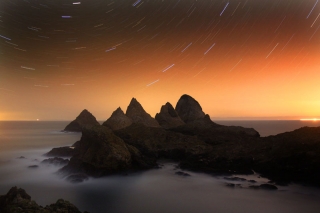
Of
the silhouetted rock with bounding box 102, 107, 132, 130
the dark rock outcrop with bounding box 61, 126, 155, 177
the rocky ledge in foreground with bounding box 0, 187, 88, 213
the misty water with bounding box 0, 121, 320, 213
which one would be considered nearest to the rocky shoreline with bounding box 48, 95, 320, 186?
the dark rock outcrop with bounding box 61, 126, 155, 177

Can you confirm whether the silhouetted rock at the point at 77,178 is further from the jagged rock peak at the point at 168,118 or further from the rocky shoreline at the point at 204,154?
the jagged rock peak at the point at 168,118

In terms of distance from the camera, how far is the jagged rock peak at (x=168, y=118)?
151 ft

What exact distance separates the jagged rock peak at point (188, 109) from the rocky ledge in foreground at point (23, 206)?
47.2 m

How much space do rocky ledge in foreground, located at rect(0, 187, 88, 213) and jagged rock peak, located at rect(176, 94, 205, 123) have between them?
155 feet

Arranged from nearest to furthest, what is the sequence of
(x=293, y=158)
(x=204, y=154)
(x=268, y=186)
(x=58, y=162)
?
Result: (x=268, y=186), (x=293, y=158), (x=204, y=154), (x=58, y=162)

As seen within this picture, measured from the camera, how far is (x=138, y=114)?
1924 inches

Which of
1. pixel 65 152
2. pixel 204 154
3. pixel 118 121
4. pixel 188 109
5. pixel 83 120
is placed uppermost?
pixel 188 109

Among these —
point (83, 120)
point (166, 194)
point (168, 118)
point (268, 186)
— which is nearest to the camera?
point (268, 186)

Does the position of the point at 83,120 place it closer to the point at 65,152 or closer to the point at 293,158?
the point at 65,152

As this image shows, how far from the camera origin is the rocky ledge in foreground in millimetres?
8172

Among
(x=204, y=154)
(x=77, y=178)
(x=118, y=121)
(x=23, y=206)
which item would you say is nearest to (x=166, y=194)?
(x=77, y=178)

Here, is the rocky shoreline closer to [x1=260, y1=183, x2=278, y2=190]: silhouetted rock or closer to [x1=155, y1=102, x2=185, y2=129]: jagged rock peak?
[x1=260, y1=183, x2=278, y2=190]: silhouetted rock

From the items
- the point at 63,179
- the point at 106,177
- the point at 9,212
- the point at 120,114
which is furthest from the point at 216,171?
the point at 120,114

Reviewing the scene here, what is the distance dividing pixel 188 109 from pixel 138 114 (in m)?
14.6
